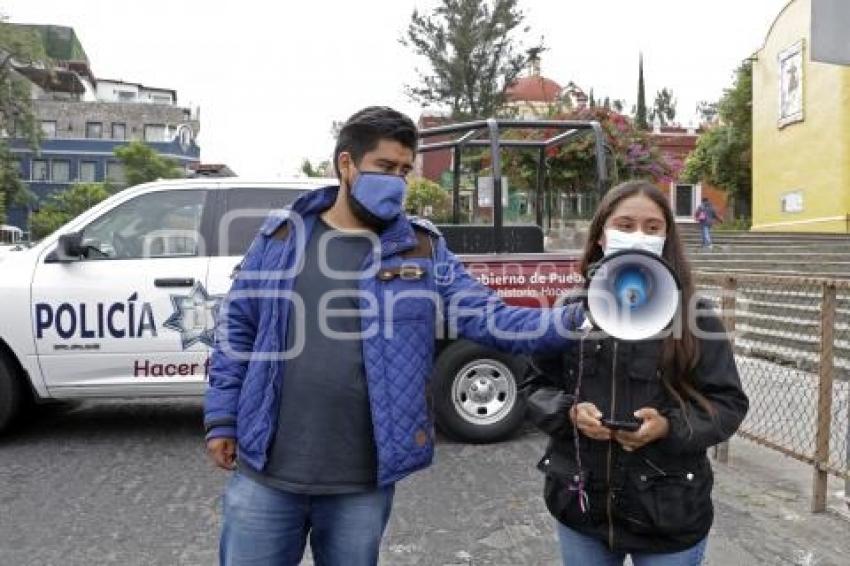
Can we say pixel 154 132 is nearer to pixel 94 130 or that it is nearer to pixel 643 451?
pixel 94 130

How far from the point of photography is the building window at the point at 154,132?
70000 mm

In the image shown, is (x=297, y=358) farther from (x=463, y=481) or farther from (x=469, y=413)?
(x=469, y=413)

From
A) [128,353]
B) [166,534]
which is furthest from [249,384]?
[128,353]

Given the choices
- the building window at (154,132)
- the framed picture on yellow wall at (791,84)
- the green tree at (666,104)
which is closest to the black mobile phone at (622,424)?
the framed picture on yellow wall at (791,84)

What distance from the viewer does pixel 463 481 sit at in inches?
208

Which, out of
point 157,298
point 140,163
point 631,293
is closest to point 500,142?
point 157,298

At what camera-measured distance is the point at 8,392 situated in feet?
19.6

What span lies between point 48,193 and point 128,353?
63752mm

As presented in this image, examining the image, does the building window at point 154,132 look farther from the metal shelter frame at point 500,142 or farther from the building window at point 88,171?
the metal shelter frame at point 500,142

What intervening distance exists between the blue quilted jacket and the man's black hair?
0.18 m

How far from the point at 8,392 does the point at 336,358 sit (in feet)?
15.0

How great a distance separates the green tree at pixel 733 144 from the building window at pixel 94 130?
49.7 meters

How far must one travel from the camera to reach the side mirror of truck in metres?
5.73

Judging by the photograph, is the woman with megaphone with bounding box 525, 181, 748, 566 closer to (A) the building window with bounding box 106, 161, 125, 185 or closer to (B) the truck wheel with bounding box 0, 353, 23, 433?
(B) the truck wheel with bounding box 0, 353, 23, 433
